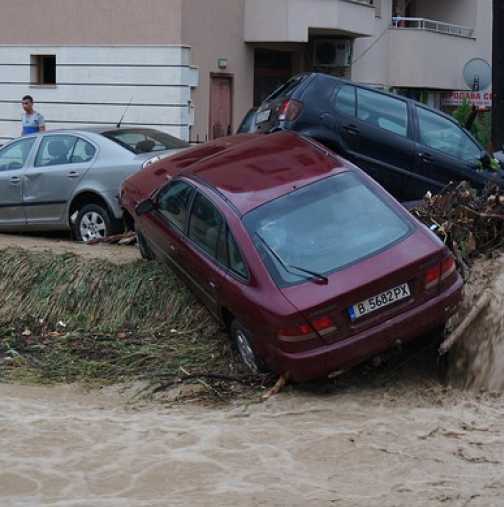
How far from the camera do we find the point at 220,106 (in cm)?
2372

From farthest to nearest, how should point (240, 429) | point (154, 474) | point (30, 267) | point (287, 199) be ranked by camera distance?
point (30, 267) < point (287, 199) < point (240, 429) < point (154, 474)

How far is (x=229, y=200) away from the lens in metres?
8.59

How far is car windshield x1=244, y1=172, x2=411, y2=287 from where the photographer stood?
7965 millimetres

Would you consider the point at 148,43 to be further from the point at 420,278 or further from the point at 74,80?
the point at 420,278

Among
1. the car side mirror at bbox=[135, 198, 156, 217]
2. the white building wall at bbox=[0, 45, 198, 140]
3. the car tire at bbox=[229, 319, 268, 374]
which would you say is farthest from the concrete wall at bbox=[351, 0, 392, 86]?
the car tire at bbox=[229, 319, 268, 374]

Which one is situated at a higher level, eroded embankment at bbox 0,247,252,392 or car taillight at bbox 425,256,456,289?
car taillight at bbox 425,256,456,289

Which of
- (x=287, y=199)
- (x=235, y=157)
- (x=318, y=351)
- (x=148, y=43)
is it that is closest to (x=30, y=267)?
(x=235, y=157)

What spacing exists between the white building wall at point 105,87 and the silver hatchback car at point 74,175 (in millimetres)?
8485

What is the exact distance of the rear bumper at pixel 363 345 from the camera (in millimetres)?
7637

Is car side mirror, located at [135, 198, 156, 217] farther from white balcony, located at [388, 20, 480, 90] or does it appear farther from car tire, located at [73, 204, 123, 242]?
white balcony, located at [388, 20, 480, 90]

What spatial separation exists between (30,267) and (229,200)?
3.23 metres

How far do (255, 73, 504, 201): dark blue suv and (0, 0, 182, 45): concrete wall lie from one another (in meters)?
10.1

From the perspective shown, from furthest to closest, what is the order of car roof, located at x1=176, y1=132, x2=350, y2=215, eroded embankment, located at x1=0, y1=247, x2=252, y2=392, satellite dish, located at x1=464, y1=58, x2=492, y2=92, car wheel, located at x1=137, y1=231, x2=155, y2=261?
1. satellite dish, located at x1=464, y1=58, x2=492, y2=92
2. car wheel, located at x1=137, y1=231, x2=155, y2=261
3. eroded embankment, located at x1=0, y1=247, x2=252, y2=392
4. car roof, located at x1=176, y1=132, x2=350, y2=215

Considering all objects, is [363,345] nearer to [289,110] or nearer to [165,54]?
[289,110]
